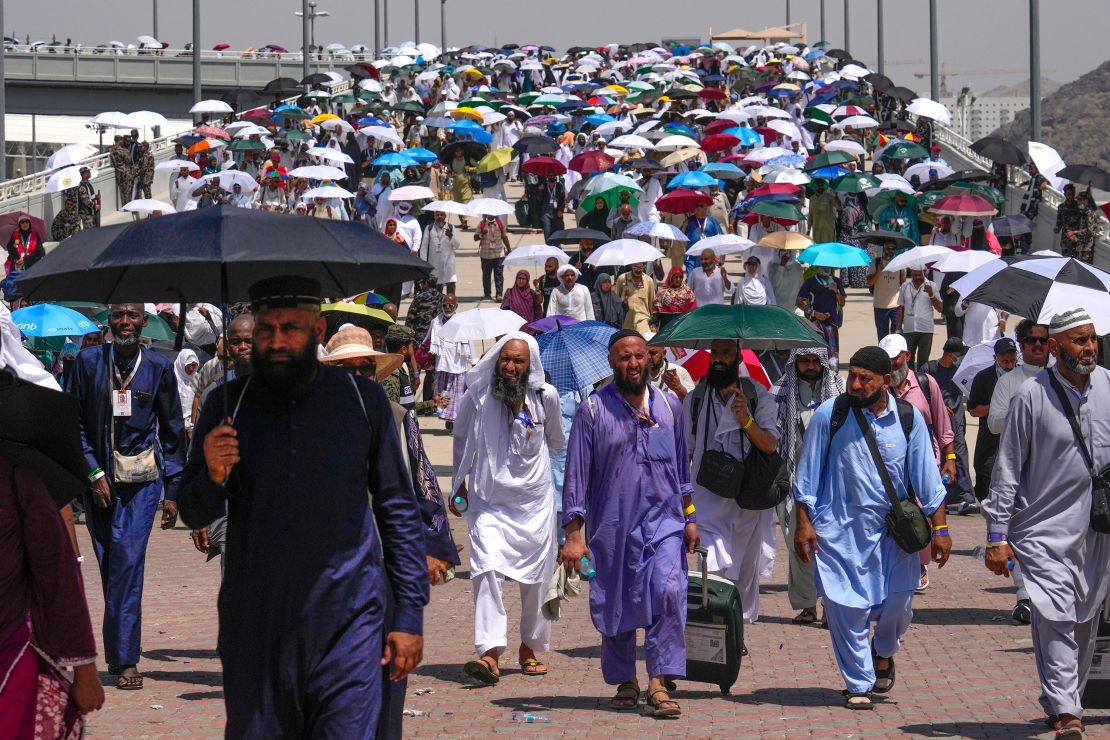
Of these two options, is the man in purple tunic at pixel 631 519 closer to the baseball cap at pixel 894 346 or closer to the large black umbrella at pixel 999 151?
the baseball cap at pixel 894 346

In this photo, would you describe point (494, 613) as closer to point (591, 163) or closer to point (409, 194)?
point (409, 194)

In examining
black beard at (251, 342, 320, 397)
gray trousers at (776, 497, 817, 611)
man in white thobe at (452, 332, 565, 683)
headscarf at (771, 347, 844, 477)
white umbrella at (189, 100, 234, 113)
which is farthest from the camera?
white umbrella at (189, 100, 234, 113)

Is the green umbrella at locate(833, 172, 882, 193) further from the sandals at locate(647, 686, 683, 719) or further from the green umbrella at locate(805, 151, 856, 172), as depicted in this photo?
the sandals at locate(647, 686, 683, 719)

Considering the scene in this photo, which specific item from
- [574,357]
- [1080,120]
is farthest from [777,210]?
[1080,120]

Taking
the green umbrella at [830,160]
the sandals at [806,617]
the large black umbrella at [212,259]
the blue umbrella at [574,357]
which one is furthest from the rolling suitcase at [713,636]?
the green umbrella at [830,160]

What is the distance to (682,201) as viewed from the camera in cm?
2462

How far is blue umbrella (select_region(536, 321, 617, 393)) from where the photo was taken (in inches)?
435

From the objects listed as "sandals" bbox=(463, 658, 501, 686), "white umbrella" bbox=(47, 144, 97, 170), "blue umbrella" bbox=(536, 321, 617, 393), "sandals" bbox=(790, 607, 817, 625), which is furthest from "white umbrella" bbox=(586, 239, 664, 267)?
"white umbrella" bbox=(47, 144, 97, 170)

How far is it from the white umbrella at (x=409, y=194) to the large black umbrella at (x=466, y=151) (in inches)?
225

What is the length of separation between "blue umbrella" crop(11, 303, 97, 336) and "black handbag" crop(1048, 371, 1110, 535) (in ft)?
29.9

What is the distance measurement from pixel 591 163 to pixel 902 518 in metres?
21.8

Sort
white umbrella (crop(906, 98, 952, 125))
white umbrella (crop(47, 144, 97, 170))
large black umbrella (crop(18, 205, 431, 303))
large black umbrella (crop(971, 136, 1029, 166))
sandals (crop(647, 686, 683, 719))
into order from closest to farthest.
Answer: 1. large black umbrella (crop(18, 205, 431, 303))
2. sandals (crop(647, 686, 683, 719))
3. large black umbrella (crop(971, 136, 1029, 166))
4. white umbrella (crop(47, 144, 97, 170))
5. white umbrella (crop(906, 98, 952, 125))

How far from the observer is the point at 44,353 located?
16547 millimetres

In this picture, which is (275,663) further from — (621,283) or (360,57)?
(360,57)
